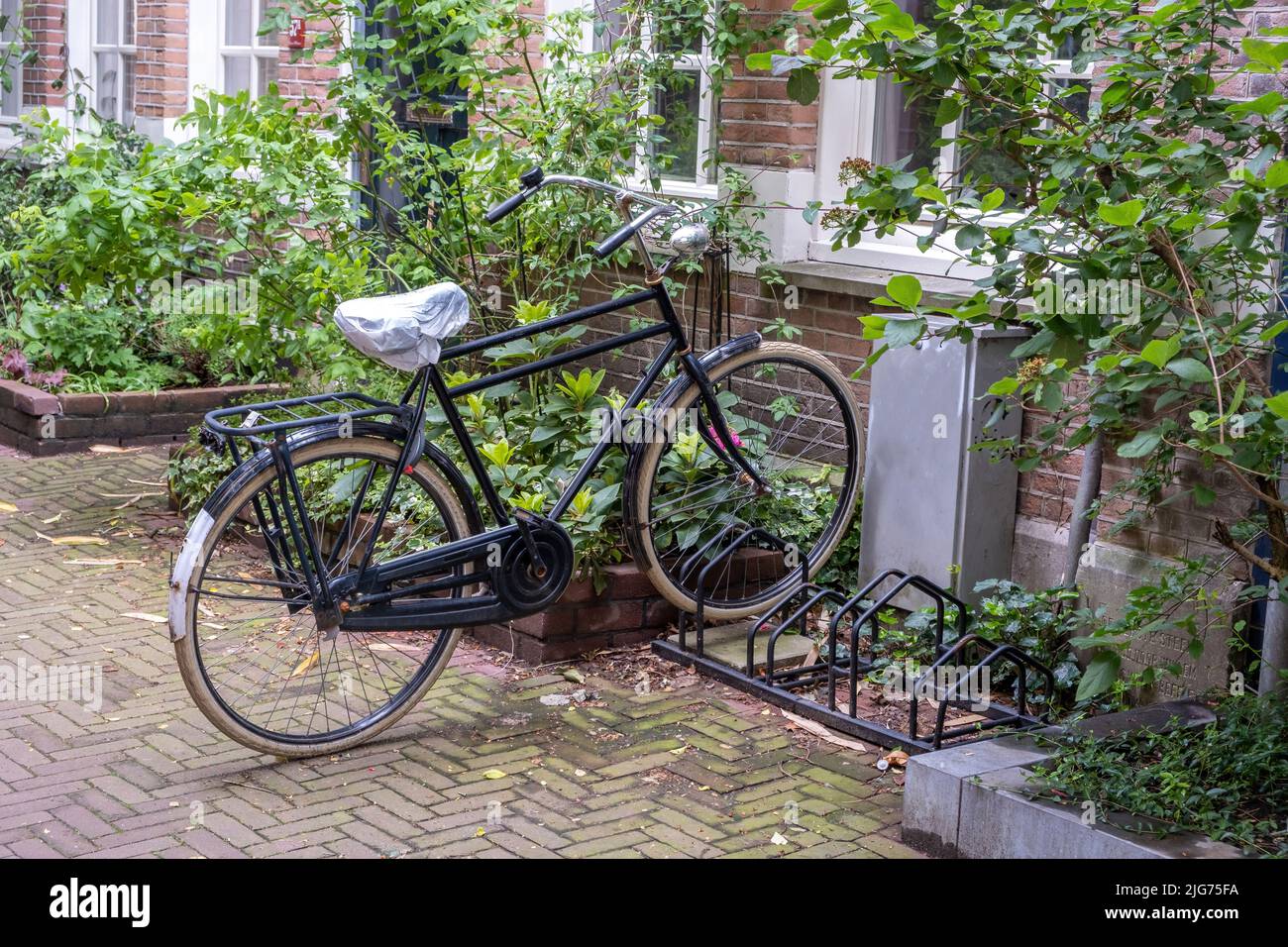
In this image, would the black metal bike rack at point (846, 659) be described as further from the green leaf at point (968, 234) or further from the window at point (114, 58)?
the window at point (114, 58)

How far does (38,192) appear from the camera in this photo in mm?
10578

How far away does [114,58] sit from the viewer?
1277 centimetres

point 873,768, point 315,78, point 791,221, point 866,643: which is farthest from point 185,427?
point 873,768

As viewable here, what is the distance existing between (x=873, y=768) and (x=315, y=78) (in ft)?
22.3

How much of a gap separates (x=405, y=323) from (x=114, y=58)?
947 cm

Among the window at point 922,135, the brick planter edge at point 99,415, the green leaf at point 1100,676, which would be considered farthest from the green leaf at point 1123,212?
the brick planter edge at point 99,415

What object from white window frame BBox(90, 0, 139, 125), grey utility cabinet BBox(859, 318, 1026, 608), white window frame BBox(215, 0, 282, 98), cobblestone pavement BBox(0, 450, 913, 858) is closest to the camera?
cobblestone pavement BBox(0, 450, 913, 858)

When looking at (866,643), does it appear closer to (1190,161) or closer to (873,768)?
(873,768)

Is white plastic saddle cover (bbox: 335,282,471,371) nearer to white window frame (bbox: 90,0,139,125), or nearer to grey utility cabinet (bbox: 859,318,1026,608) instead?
grey utility cabinet (bbox: 859,318,1026,608)

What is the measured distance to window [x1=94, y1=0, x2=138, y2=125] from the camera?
12.6 m

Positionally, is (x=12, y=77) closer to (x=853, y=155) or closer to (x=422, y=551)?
(x=853, y=155)

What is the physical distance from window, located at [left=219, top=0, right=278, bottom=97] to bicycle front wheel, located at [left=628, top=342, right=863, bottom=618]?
588 cm

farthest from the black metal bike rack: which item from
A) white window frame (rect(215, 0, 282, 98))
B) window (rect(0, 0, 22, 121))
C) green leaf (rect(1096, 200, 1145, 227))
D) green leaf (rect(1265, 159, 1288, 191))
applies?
window (rect(0, 0, 22, 121))

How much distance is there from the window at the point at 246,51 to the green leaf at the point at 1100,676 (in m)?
8.15
